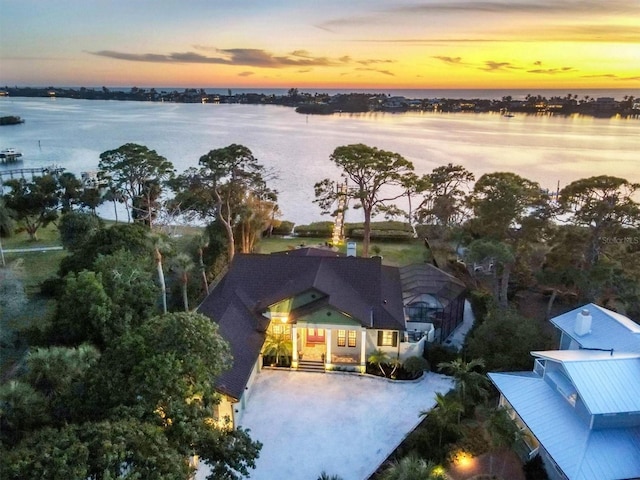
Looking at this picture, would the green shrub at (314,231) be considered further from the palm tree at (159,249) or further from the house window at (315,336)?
the house window at (315,336)

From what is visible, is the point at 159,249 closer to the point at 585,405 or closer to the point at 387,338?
the point at 387,338

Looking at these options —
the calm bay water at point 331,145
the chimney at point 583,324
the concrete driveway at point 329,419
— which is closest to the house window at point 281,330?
the concrete driveway at point 329,419

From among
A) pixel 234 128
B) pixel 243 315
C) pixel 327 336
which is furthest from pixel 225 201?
pixel 234 128

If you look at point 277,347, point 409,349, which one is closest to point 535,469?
point 409,349

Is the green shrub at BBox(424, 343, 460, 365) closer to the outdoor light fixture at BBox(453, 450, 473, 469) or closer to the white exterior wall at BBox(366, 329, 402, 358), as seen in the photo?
the white exterior wall at BBox(366, 329, 402, 358)

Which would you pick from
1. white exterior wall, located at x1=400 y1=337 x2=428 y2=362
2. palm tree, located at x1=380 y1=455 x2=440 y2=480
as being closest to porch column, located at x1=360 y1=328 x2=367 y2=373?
white exterior wall, located at x1=400 y1=337 x2=428 y2=362

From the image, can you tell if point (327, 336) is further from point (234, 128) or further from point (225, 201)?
point (234, 128)
